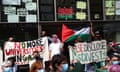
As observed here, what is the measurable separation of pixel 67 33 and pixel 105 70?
2.08 meters

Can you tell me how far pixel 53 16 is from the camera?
15961mm

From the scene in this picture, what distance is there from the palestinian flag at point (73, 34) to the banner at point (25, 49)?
0.77 m

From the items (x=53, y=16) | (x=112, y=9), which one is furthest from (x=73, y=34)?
(x=112, y=9)

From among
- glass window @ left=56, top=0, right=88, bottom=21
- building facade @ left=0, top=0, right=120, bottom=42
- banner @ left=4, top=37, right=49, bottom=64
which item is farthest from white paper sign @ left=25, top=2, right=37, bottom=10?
banner @ left=4, top=37, right=49, bottom=64

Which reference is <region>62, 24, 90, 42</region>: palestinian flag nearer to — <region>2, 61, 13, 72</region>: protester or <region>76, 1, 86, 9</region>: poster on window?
<region>76, 1, 86, 9</region>: poster on window

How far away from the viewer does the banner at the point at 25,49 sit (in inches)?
557

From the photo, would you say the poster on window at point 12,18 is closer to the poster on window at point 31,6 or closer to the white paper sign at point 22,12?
the white paper sign at point 22,12

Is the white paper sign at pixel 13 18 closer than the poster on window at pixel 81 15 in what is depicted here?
Yes

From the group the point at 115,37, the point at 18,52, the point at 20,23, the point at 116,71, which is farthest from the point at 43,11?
the point at 116,71

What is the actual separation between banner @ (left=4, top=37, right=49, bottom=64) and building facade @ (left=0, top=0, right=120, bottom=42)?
724mm

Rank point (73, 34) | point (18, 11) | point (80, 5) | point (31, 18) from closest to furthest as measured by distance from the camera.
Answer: point (73, 34) → point (18, 11) → point (31, 18) → point (80, 5)

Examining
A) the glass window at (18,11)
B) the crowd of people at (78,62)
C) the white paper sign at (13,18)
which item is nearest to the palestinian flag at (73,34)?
the crowd of people at (78,62)

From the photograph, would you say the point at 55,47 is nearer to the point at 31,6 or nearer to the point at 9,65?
the point at 31,6

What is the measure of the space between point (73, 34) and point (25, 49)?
71.4 inches
